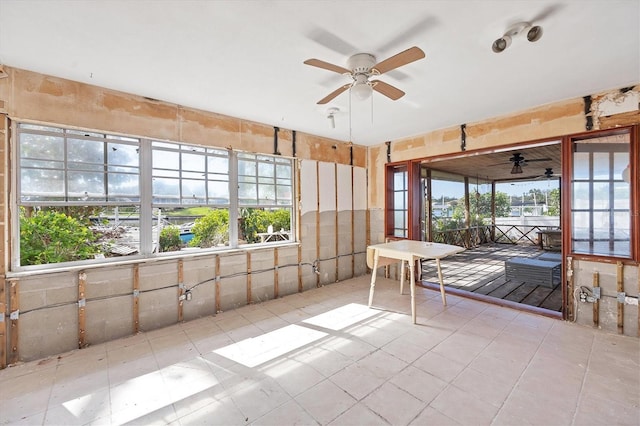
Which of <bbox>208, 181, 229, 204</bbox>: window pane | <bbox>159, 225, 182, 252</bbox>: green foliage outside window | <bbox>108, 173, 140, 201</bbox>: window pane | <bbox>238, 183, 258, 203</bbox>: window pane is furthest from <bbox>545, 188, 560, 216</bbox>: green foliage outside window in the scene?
<bbox>108, 173, 140, 201</bbox>: window pane

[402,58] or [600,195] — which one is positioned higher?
[402,58]

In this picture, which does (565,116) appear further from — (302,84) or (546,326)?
(302,84)

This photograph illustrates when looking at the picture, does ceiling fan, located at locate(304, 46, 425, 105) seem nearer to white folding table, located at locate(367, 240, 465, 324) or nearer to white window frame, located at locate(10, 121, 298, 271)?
white folding table, located at locate(367, 240, 465, 324)

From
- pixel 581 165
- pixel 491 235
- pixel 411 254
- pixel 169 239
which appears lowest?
pixel 491 235

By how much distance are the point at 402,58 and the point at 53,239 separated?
390 cm

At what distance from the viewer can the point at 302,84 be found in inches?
112

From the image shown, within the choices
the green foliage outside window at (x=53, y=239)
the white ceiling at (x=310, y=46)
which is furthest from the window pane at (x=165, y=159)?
the green foliage outside window at (x=53, y=239)

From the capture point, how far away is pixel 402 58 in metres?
1.93

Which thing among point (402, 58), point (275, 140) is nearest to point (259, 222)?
point (275, 140)

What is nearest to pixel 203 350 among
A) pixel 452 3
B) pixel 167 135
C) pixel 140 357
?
pixel 140 357

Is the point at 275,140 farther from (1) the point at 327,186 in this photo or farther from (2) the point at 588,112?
(2) the point at 588,112

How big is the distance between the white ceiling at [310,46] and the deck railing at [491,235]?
664 cm

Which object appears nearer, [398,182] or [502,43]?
[502,43]

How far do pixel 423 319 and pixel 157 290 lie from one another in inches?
128
